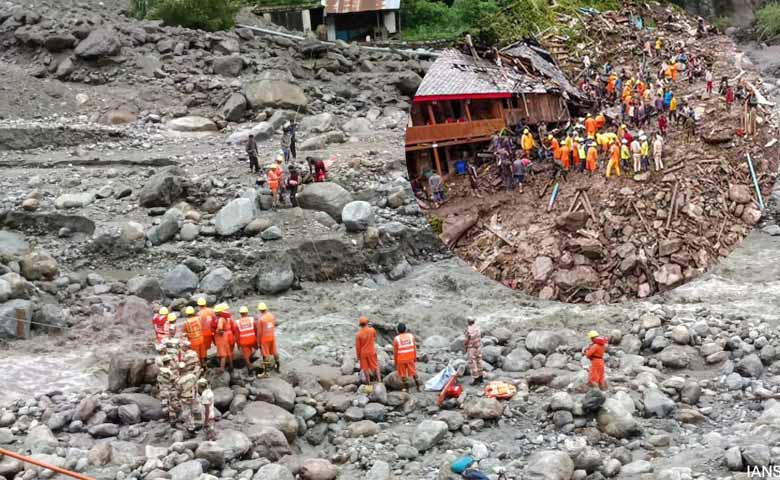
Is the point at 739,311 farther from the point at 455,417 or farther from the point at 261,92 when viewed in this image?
the point at 261,92

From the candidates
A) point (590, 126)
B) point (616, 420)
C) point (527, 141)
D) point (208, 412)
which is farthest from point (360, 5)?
point (527, 141)

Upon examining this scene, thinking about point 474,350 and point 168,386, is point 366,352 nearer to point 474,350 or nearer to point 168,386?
point 474,350

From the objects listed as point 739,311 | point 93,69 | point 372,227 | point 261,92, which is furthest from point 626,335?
point 93,69

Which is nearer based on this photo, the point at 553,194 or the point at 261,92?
the point at 553,194

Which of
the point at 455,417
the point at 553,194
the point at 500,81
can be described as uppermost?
the point at 500,81

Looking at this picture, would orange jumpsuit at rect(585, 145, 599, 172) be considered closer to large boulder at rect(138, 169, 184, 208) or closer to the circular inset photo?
the circular inset photo

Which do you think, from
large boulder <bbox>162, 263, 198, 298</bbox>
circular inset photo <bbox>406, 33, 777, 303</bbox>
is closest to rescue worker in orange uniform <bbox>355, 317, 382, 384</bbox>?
large boulder <bbox>162, 263, 198, 298</bbox>

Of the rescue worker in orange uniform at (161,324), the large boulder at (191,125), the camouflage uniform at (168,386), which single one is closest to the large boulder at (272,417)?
the camouflage uniform at (168,386)

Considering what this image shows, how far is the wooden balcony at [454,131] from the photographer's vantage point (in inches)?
195

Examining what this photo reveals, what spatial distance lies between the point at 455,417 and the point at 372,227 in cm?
607

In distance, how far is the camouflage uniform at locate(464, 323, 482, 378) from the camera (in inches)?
382

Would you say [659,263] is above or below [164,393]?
above

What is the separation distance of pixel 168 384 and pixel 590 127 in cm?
559

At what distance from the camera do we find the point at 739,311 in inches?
424
